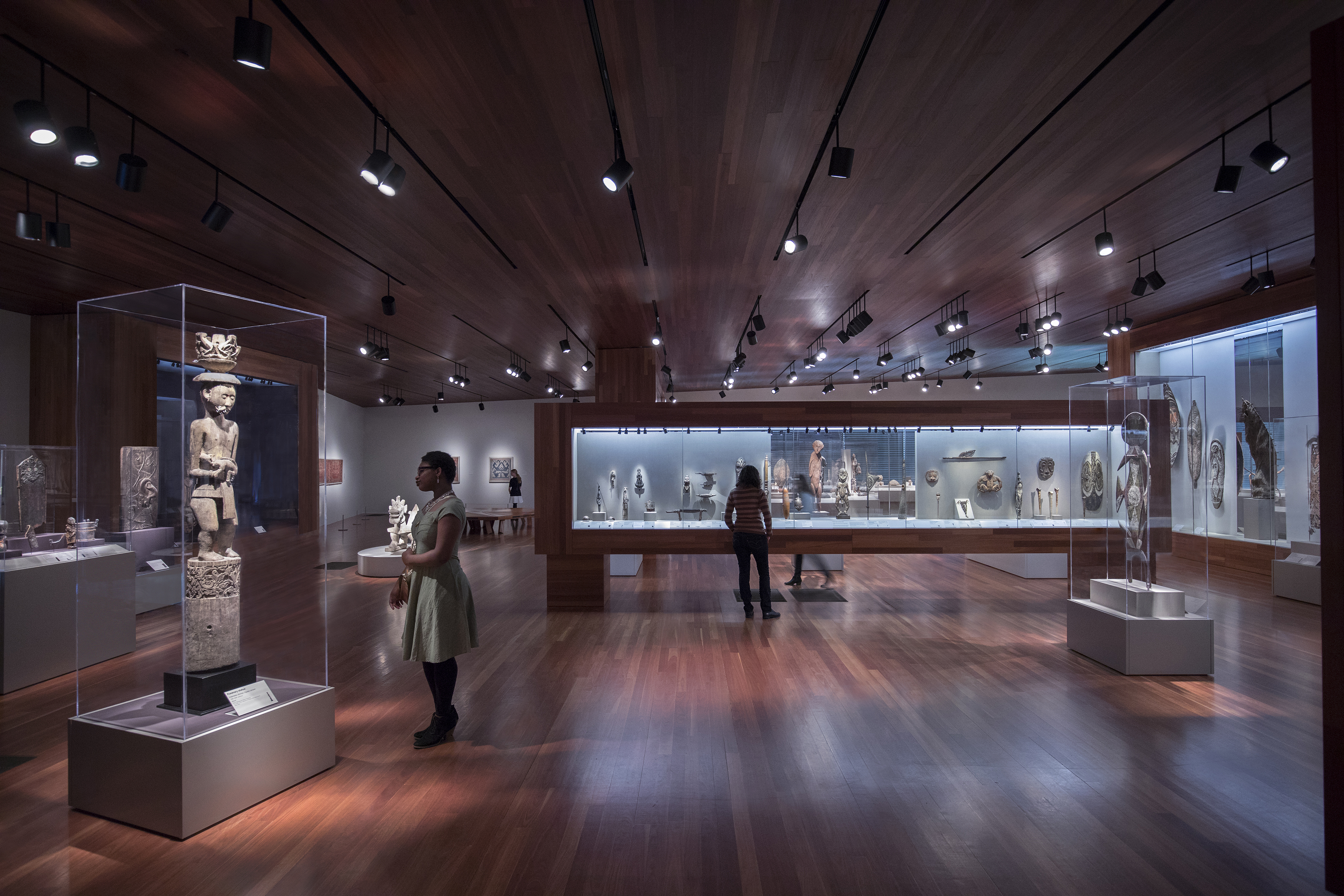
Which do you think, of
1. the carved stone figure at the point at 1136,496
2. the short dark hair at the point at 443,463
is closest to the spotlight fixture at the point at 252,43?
the short dark hair at the point at 443,463

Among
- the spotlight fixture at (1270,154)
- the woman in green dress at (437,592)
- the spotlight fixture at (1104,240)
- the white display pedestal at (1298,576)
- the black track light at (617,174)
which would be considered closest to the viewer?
the woman in green dress at (437,592)

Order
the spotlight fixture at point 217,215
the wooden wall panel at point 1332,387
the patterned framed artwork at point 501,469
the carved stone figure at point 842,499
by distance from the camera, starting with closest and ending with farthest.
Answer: the wooden wall panel at point 1332,387 → the spotlight fixture at point 217,215 → the carved stone figure at point 842,499 → the patterned framed artwork at point 501,469

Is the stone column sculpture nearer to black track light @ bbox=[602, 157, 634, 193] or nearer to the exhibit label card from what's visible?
the exhibit label card

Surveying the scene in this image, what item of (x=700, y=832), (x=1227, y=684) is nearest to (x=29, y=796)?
(x=700, y=832)

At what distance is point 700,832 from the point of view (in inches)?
116

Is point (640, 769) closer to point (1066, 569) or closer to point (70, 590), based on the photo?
point (70, 590)

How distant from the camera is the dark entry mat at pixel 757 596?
8015 millimetres

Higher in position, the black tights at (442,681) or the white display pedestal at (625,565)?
the black tights at (442,681)

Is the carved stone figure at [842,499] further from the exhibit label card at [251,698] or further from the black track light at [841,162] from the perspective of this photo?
the exhibit label card at [251,698]

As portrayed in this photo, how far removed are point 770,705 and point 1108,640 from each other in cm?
292

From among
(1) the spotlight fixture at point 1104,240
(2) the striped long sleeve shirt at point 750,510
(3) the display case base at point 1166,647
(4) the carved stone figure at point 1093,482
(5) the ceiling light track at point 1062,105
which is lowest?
(3) the display case base at point 1166,647

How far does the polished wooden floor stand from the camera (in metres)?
2.64

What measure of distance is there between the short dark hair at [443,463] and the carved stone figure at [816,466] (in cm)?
499

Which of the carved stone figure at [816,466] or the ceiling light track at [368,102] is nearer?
the ceiling light track at [368,102]
